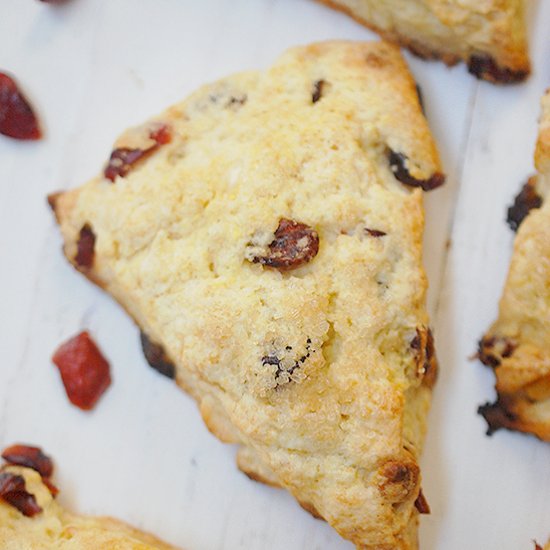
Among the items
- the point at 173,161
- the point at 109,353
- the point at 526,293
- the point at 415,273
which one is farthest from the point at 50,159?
the point at 526,293

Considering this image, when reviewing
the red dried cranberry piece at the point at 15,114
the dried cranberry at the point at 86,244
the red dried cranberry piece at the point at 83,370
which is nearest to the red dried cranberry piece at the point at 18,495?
the red dried cranberry piece at the point at 83,370

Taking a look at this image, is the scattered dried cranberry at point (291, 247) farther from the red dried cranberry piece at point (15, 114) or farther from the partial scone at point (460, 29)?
the red dried cranberry piece at point (15, 114)

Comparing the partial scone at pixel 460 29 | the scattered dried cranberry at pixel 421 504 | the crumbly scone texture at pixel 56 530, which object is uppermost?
the partial scone at pixel 460 29

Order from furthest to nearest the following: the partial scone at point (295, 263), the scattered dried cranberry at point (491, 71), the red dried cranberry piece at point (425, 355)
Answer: the scattered dried cranberry at point (491, 71), the red dried cranberry piece at point (425, 355), the partial scone at point (295, 263)

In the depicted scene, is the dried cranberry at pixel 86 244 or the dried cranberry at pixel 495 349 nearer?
the dried cranberry at pixel 495 349

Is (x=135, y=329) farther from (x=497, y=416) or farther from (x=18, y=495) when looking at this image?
(x=497, y=416)

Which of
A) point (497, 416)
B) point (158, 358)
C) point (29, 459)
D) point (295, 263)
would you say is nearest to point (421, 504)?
point (497, 416)
